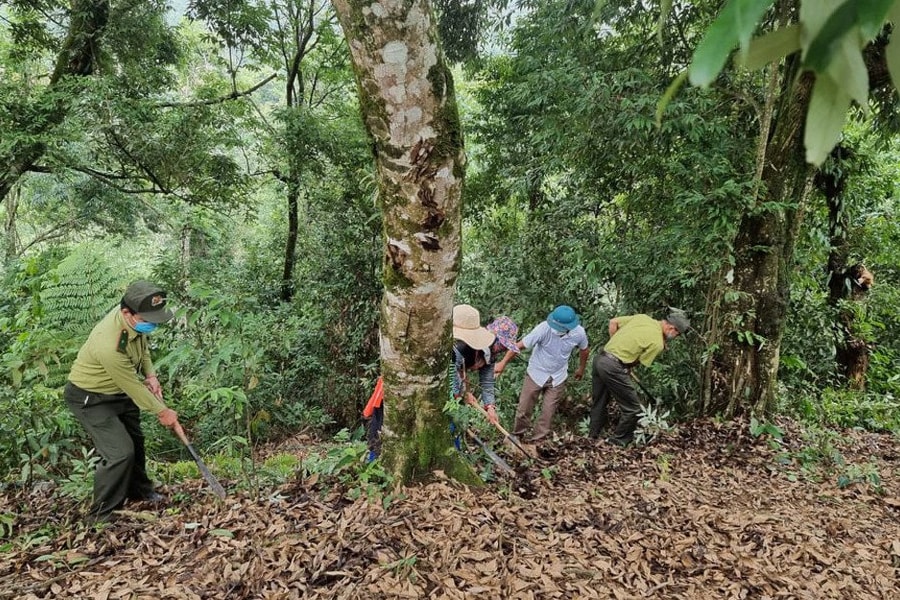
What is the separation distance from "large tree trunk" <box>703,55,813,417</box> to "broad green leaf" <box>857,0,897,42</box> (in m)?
4.85

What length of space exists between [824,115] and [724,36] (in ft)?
0.45

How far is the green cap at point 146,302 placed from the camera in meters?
3.58

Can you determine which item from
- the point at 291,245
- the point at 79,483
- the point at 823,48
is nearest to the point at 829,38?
the point at 823,48

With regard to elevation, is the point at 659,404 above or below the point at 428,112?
below

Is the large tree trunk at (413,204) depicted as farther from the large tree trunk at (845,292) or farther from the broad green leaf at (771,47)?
the large tree trunk at (845,292)

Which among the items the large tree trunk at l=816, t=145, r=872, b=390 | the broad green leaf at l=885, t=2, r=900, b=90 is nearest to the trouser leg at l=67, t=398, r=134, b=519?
the broad green leaf at l=885, t=2, r=900, b=90

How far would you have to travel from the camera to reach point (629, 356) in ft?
17.3

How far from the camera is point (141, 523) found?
11.0 ft

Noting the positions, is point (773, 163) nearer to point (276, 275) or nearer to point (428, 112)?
point (428, 112)

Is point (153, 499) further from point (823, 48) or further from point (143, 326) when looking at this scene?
point (823, 48)

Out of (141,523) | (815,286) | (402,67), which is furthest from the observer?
(815,286)

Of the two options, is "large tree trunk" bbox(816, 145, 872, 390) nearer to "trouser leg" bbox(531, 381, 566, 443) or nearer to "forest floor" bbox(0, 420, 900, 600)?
"forest floor" bbox(0, 420, 900, 600)

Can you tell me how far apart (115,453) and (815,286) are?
7.33 meters

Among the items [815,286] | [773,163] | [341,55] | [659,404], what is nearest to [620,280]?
[659,404]
